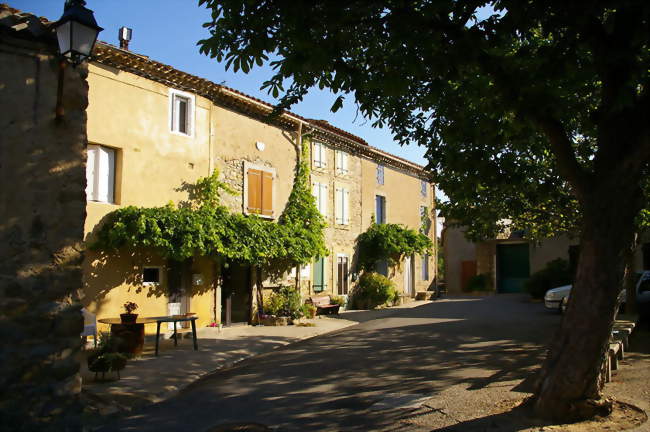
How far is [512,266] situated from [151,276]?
69.8 ft

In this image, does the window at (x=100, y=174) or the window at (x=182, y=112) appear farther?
the window at (x=182, y=112)

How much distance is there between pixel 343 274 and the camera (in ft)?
66.9

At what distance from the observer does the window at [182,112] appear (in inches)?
552

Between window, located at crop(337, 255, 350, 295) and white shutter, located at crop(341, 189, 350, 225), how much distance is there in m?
1.37

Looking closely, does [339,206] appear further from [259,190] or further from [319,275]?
[259,190]

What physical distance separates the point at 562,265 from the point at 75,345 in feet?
67.5

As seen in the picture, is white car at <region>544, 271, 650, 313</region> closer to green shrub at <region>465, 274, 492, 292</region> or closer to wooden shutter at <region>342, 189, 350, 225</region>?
wooden shutter at <region>342, 189, 350, 225</region>

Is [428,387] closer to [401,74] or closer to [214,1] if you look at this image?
[401,74]

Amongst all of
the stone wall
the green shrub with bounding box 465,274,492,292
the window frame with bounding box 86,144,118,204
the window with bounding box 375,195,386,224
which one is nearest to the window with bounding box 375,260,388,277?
the window with bounding box 375,195,386,224

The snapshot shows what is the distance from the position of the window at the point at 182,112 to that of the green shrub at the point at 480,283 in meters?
19.2

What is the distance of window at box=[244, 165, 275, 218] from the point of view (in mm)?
15977

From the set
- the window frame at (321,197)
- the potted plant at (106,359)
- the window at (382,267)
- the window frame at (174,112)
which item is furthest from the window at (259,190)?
the potted plant at (106,359)

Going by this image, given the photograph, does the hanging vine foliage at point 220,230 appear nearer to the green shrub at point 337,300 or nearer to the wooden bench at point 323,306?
the wooden bench at point 323,306

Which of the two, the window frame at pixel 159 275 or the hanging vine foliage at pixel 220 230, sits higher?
the hanging vine foliage at pixel 220 230
